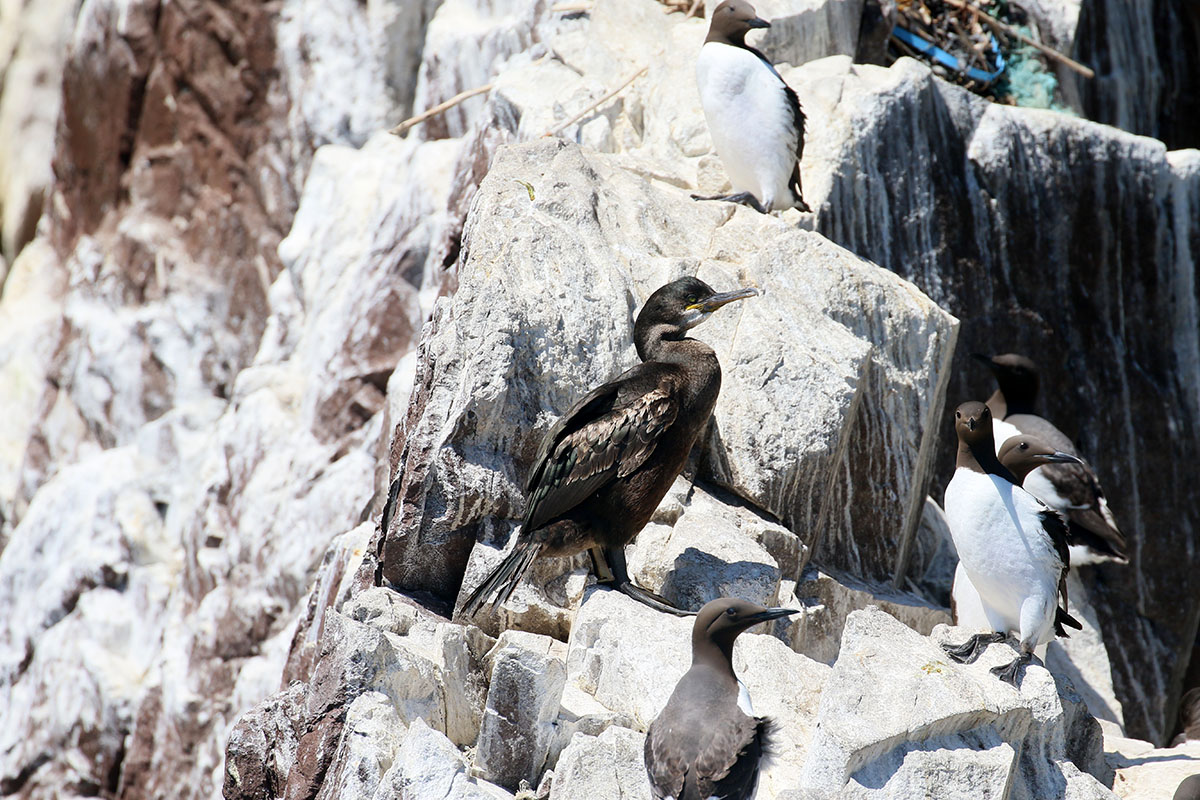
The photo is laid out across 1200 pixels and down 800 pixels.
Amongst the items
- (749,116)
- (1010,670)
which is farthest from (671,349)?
(749,116)

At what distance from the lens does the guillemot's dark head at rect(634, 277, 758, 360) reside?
18.9 feet

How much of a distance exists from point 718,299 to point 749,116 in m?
1.95

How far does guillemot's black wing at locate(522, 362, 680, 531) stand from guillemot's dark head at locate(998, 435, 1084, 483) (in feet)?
6.21

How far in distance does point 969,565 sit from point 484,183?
3215 mm

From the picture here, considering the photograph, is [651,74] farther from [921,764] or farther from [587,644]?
[921,764]

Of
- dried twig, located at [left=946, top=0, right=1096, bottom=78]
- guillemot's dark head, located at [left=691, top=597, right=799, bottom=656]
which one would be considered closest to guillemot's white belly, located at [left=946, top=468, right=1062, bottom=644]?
guillemot's dark head, located at [left=691, top=597, right=799, bottom=656]

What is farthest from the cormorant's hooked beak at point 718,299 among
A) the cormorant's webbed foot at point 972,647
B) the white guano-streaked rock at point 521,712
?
the white guano-streaked rock at point 521,712

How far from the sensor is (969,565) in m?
5.27

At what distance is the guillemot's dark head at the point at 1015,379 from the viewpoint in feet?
26.0

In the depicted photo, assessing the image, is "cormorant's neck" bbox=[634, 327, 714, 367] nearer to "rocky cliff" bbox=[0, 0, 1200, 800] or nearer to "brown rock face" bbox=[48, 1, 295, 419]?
"rocky cliff" bbox=[0, 0, 1200, 800]

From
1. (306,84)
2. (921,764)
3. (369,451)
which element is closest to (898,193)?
(369,451)

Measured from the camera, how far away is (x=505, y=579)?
5.25 metres

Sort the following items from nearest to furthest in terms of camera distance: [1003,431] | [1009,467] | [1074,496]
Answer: [1009,467], [1074,496], [1003,431]

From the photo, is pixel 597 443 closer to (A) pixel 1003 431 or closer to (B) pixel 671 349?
(B) pixel 671 349
